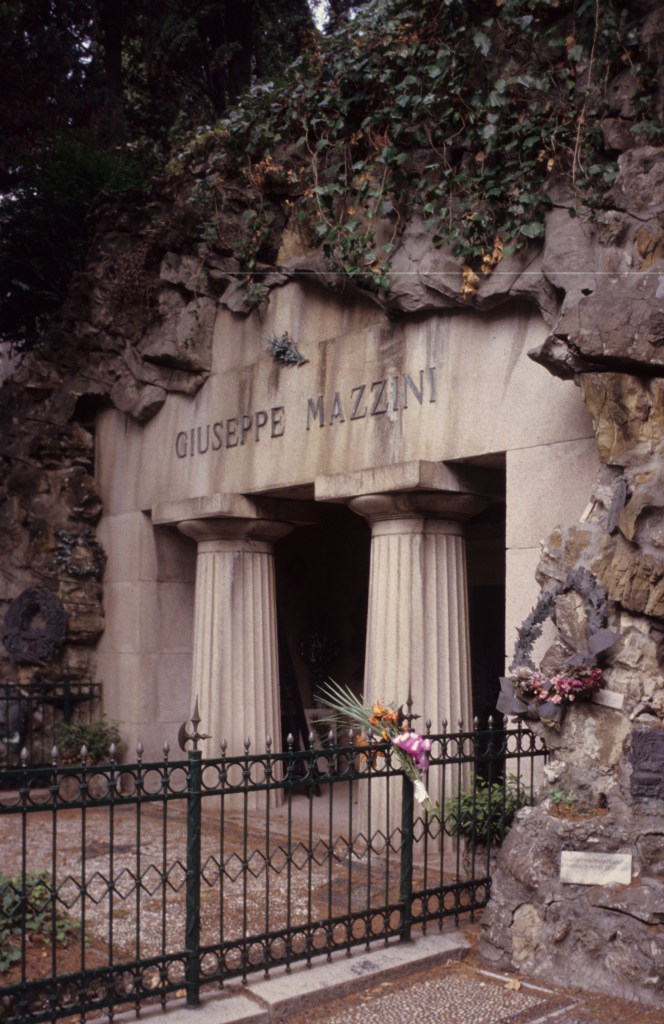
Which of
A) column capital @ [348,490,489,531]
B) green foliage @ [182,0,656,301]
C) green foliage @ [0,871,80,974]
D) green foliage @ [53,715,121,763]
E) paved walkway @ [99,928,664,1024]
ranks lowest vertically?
paved walkway @ [99,928,664,1024]

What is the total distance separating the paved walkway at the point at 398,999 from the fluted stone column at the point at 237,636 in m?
4.76

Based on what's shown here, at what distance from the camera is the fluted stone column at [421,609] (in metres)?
8.58

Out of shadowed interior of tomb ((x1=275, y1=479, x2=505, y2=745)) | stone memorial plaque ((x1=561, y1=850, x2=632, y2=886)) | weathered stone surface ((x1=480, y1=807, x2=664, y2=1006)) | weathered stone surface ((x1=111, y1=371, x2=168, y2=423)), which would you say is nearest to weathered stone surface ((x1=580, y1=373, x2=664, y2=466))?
weathered stone surface ((x1=480, y1=807, x2=664, y2=1006))

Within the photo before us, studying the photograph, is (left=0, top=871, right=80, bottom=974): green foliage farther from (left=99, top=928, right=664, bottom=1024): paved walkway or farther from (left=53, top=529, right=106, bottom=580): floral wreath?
(left=53, top=529, right=106, bottom=580): floral wreath

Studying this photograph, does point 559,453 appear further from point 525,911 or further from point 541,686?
point 525,911

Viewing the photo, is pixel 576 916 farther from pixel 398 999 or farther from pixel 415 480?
pixel 415 480

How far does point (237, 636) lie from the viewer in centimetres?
1069

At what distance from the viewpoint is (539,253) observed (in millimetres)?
7652

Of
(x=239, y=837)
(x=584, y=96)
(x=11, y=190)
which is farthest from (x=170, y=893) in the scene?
(x=11, y=190)

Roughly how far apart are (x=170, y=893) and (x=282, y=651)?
595 centimetres

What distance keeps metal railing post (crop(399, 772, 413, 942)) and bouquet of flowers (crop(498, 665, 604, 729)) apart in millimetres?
788

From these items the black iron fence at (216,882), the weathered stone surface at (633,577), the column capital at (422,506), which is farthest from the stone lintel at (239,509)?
the weathered stone surface at (633,577)

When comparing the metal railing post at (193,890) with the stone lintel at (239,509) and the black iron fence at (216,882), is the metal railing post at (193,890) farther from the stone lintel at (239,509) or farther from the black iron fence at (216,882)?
the stone lintel at (239,509)

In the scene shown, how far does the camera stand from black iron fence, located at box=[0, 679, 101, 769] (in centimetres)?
1173
